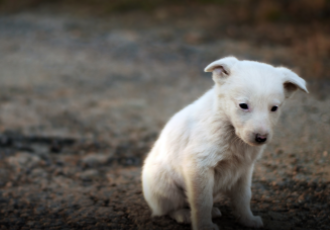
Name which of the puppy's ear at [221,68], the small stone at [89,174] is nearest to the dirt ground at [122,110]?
the small stone at [89,174]

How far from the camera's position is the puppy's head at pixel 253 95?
114 inches

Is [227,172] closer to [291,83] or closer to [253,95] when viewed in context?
[253,95]

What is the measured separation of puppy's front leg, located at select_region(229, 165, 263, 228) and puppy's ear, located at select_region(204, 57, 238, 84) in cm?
112

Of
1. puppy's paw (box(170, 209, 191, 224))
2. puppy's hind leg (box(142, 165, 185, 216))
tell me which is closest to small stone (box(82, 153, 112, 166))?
puppy's hind leg (box(142, 165, 185, 216))

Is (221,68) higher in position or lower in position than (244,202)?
higher

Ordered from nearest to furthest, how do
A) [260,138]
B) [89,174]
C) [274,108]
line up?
1. [260,138]
2. [274,108]
3. [89,174]

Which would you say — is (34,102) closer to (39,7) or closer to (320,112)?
(320,112)

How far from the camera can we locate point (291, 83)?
3145 millimetres

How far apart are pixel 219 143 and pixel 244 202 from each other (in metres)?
0.86

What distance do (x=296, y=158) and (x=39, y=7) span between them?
15.3m

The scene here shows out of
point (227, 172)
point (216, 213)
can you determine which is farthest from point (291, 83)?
point (216, 213)

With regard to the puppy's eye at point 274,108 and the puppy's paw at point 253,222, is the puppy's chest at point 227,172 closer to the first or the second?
the puppy's paw at point 253,222

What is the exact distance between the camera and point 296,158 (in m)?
4.98

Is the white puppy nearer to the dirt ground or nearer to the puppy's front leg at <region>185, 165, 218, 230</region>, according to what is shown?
the puppy's front leg at <region>185, 165, 218, 230</region>
